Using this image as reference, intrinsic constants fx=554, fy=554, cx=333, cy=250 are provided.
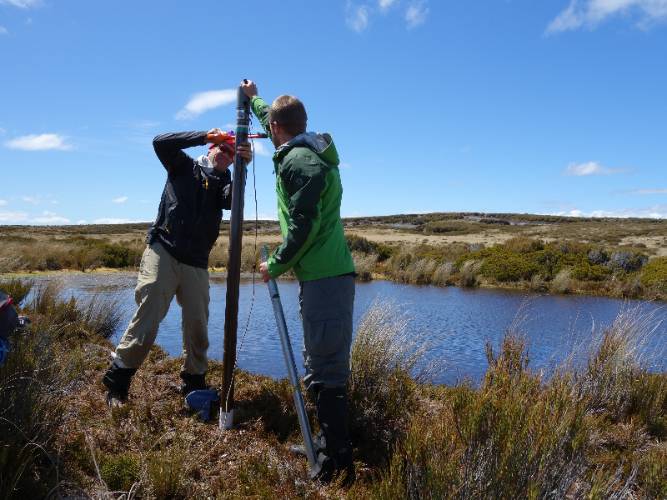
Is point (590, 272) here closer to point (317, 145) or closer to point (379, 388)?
point (379, 388)

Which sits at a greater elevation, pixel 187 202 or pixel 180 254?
pixel 187 202

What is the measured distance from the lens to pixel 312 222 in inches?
121

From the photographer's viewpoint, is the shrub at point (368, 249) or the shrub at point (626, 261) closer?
the shrub at point (626, 261)

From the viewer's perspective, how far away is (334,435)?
3240mm

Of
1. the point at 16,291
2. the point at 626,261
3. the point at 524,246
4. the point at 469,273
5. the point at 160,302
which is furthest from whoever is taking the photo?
the point at 524,246

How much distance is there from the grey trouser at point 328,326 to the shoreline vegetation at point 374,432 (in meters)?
0.53

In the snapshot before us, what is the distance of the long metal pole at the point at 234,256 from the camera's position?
399cm

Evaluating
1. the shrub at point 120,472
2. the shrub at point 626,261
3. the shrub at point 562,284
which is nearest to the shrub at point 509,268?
the shrub at point 562,284

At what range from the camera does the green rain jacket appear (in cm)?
307

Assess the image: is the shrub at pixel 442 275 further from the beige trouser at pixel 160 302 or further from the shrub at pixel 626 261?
the beige trouser at pixel 160 302

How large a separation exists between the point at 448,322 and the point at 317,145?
354 inches

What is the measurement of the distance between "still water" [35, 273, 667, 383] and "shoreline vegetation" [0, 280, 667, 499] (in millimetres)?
522

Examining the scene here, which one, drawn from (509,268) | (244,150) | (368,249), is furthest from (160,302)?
(368,249)

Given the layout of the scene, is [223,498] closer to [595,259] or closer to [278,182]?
[278,182]
